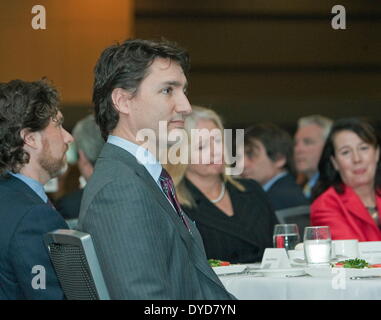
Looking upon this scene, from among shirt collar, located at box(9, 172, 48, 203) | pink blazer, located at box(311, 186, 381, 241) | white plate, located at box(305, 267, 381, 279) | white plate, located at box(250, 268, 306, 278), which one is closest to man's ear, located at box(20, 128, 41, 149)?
shirt collar, located at box(9, 172, 48, 203)

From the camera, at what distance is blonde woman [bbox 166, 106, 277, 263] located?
3918 millimetres

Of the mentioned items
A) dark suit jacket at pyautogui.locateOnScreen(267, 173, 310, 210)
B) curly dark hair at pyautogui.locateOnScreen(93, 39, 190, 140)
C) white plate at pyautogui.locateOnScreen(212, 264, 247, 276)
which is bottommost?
dark suit jacket at pyautogui.locateOnScreen(267, 173, 310, 210)

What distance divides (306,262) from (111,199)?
1.19 metres

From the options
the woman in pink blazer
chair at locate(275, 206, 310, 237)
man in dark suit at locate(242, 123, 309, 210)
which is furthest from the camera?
man in dark suit at locate(242, 123, 309, 210)

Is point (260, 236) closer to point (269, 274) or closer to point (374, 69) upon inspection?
point (269, 274)

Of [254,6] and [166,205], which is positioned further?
[254,6]

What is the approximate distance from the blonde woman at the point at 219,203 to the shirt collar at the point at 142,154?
172cm

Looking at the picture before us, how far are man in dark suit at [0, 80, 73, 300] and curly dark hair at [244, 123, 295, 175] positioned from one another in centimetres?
317

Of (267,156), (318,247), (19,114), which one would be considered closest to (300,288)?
(318,247)

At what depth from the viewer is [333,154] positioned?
4410 millimetres

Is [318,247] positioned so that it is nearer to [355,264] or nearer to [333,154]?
[355,264]

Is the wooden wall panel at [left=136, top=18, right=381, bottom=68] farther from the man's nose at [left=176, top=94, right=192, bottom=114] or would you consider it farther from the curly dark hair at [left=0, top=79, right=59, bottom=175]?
the man's nose at [left=176, top=94, right=192, bottom=114]

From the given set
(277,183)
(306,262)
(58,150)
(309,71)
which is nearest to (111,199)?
(58,150)

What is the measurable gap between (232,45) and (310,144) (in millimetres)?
1527
